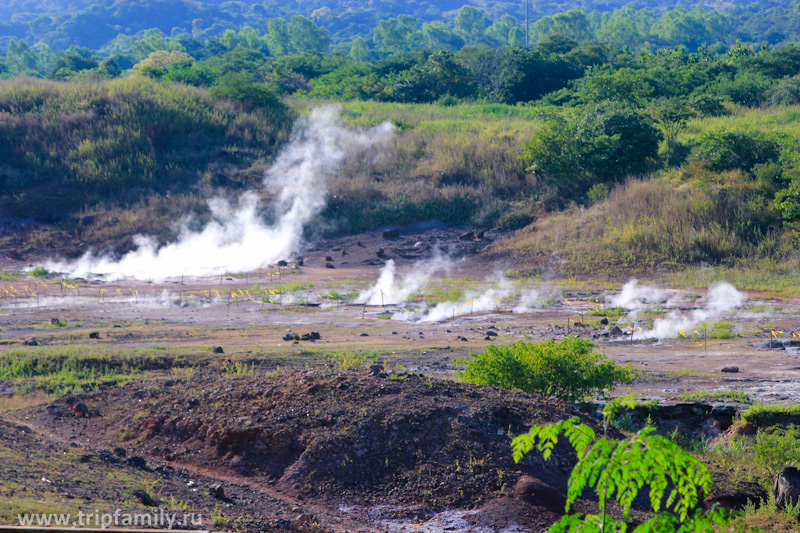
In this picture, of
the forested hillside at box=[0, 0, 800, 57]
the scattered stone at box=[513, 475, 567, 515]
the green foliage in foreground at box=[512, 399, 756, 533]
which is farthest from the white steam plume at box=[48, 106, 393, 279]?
the forested hillside at box=[0, 0, 800, 57]

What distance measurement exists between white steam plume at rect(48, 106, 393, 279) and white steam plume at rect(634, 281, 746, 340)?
42.1ft

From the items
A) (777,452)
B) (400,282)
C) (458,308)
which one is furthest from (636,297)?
(777,452)

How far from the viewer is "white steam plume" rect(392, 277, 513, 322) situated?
1612 centimetres

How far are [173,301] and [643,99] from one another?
21.3 m

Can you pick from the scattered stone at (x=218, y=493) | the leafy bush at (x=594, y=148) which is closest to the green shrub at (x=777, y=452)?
the scattered stone at (x=218, y=493)

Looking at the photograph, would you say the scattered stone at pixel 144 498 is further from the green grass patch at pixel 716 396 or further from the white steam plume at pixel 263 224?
the white steam plume at pixel 263 224

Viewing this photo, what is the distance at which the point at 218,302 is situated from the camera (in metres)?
18.0

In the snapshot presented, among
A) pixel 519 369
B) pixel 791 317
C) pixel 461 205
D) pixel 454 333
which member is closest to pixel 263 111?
pixel 461 205

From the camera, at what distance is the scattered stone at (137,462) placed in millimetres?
6957

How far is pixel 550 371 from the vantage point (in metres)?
8.88

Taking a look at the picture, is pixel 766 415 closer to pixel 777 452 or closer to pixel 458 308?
pixel 777 452

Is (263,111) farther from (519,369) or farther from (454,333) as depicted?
(519,369)

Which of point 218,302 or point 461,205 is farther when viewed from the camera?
point 461,205

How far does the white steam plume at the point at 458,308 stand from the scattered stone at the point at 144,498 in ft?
33.3
